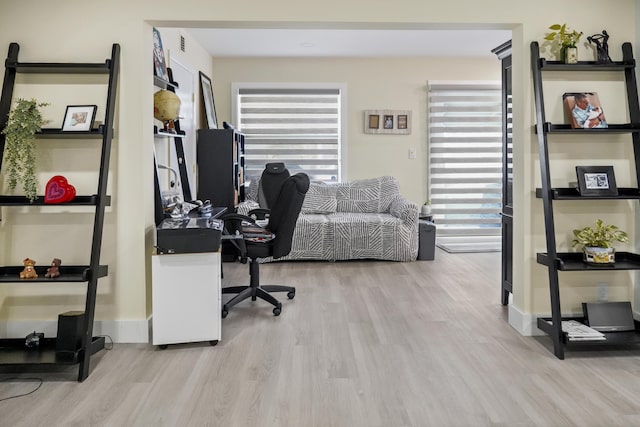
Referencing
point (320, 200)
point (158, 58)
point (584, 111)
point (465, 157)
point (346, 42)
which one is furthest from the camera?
point (465, 157)

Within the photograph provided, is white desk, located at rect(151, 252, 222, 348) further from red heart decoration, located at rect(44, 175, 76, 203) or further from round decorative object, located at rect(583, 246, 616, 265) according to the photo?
round decorative object, located at rect(583, 246, 616, 265)

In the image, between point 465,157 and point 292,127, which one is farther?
point 465,157

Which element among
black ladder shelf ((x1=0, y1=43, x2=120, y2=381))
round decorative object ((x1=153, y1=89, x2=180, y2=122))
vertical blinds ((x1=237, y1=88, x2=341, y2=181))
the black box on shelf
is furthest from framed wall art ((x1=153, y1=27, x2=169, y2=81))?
vertical blinds ((x1=237, y1=88, x2=341, y2=181))

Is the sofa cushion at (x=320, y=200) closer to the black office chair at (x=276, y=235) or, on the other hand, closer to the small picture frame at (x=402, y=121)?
the small picture frame at (x=402, y=121)

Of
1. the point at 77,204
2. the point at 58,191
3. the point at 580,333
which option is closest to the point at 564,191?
the point at 580,333

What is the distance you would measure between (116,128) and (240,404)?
1.78 meters

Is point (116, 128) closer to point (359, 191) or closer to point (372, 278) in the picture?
point (372, 278)

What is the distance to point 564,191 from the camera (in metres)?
3.30

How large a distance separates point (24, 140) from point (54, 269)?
2.34 ft

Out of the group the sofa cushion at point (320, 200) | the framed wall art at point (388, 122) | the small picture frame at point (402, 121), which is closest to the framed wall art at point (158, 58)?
the sofa cushion at point (320, 200)

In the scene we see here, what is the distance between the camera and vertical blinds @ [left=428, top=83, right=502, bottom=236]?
7.31m

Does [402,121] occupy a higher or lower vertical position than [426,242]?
higher

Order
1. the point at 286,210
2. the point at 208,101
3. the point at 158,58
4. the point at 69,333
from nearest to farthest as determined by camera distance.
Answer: the point at 69,333 < the point at 286,210 < the point at 158,58 < the point at 208,101

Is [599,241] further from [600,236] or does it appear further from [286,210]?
[286,210]
